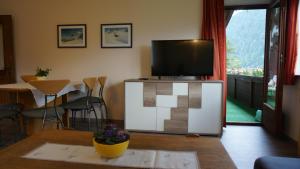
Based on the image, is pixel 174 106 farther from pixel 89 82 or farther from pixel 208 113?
pixel 89 82

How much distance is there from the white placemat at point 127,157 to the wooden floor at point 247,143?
159 cm

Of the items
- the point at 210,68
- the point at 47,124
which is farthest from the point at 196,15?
the point at 47,124

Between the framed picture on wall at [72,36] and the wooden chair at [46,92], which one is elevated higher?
the framed picture on wall at [72,36]

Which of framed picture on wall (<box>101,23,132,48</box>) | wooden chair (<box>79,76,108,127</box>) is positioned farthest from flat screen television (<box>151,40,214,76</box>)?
wooden chair (<box>79,76,108,127</box>)

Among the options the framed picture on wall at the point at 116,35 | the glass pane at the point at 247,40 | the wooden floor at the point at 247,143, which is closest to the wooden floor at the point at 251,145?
the wooden floor at the point at 247,143

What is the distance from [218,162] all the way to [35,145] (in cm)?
107

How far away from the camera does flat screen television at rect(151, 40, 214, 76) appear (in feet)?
12.2

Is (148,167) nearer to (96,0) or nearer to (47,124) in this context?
(47,124)

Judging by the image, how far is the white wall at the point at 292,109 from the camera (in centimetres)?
317

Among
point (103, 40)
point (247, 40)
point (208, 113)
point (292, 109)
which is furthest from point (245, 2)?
point (103, 40)

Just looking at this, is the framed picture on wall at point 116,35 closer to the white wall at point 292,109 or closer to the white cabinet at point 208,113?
the white cabinet at point 208,113

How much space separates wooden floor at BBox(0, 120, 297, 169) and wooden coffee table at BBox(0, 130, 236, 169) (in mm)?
1363

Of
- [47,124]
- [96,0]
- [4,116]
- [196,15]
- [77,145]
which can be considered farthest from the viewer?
[96,0]

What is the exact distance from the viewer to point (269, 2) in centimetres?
393
